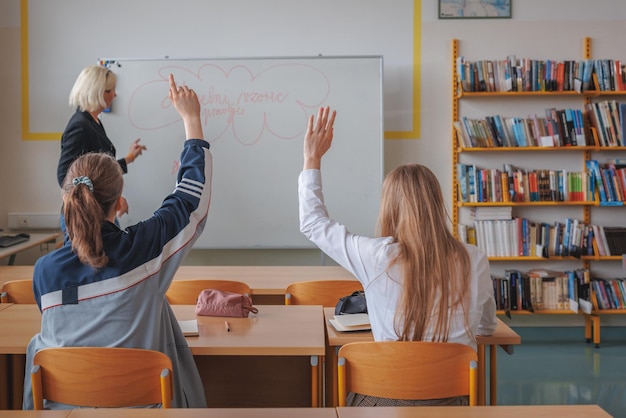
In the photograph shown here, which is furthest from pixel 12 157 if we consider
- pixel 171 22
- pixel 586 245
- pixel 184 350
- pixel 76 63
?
pixel 586 245

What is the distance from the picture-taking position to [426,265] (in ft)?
6.75

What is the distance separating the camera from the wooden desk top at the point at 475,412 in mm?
1479

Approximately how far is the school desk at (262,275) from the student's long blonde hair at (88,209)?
1.53m

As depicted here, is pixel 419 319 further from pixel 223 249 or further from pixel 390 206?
pixel 223 249

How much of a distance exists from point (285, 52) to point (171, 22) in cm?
88

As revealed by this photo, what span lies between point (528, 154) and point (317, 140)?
335 centimetres

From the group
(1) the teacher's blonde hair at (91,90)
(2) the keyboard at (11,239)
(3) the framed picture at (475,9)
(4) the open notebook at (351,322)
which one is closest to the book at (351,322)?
(4) the open notebook at (351,322)

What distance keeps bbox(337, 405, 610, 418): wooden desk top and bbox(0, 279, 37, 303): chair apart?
222 centimetres

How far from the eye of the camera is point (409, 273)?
6.73 feet

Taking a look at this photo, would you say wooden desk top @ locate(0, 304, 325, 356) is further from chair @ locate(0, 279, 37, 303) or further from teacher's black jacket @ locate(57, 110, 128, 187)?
teacher's black jacket @ locate(57, 110, 128, 187)

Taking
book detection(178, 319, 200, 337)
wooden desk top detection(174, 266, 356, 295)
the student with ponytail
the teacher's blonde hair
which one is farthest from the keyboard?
the student with ponytail

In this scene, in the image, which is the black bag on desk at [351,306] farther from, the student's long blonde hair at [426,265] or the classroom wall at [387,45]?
the classroom wall at [387,45]

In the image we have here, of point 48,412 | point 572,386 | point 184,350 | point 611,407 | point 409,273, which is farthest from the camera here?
point 572,386

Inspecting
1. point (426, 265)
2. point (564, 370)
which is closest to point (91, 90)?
point (426, 265)
